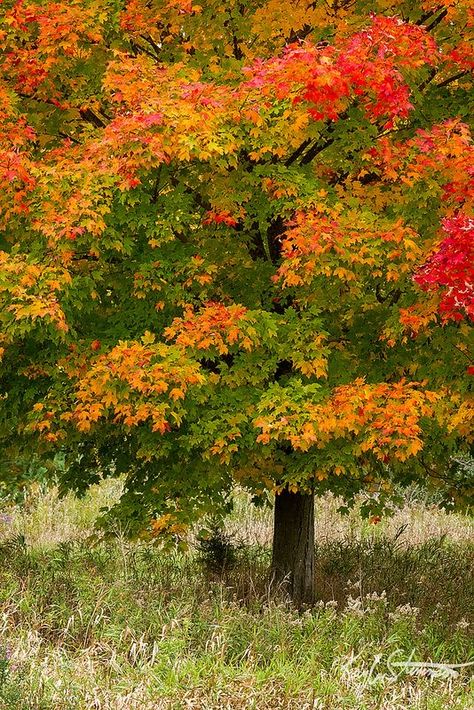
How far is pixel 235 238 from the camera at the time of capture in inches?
365

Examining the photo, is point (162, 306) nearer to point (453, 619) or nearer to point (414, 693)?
point (414, 693)

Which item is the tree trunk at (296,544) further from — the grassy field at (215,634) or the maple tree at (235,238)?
the maple tree at (235,238)

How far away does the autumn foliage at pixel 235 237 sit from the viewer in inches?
297

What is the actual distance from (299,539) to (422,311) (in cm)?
369

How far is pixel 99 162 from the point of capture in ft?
26.3

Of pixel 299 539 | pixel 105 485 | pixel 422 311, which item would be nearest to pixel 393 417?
pixel 422 311

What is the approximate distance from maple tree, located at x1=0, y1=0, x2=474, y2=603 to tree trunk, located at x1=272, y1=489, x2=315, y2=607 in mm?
1019

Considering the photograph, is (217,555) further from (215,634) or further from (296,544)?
(215,634)

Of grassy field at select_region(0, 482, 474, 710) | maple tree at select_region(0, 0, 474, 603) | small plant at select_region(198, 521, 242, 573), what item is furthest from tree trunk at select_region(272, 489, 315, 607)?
maple tree at select_region(0, 0, 474, 603)

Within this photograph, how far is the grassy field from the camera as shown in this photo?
22.5 feet

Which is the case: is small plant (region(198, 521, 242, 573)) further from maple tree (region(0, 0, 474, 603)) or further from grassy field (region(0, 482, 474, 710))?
maple tree (region(0, 0, 474, 603))

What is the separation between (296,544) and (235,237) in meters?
3.44

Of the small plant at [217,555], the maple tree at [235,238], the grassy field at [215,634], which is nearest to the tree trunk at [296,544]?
the grassy field at [215,634]

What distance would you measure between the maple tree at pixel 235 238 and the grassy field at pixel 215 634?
896 mm
